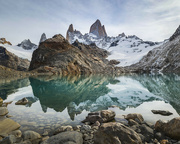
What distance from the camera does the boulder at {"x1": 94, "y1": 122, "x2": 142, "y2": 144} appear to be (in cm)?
503

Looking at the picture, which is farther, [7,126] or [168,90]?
[168,90]

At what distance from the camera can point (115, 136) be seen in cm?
510

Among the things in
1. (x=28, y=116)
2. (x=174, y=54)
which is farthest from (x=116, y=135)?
(x=174, y=54)

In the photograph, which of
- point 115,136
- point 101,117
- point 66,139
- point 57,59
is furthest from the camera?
point 57,59

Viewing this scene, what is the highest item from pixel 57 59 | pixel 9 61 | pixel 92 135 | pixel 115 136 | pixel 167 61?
pixel 9 61

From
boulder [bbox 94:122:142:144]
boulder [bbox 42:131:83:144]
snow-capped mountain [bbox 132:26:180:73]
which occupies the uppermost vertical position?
snow-capped mountain [bbox 132:26:180:73]

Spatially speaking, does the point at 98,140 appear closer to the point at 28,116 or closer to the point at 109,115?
the point at 109,115

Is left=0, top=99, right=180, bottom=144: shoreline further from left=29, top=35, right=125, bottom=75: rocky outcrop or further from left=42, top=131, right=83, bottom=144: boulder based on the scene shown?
left=29, top=35, right=125, bottom=75: rocky outcrop

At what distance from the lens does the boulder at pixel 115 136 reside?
503 centimetres

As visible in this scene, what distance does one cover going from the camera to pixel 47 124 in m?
8.54

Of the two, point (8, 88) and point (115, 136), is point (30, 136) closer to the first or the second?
point (115, 136)

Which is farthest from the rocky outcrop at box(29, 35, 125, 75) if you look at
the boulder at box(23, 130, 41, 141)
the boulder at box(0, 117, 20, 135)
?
the boulder at box(23, 130, 41, 141)

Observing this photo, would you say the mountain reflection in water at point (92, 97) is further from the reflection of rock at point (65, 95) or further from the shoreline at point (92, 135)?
the shoreline at point (92, 135)

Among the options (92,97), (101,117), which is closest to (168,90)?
(92,97)
